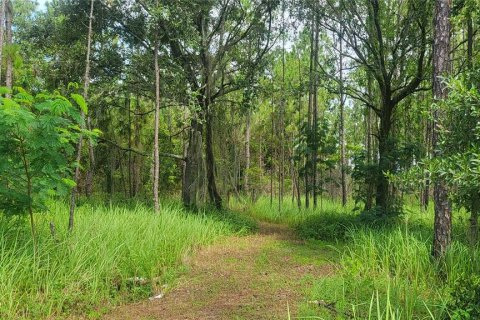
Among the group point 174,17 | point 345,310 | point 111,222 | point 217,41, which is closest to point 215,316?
point 345,310

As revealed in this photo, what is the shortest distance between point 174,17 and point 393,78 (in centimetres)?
624

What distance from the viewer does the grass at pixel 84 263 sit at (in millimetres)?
4203

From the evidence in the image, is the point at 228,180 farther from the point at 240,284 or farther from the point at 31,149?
the point at 31,149

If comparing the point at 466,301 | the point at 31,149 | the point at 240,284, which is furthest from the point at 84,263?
the point at 466,301

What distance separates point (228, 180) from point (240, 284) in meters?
11.3

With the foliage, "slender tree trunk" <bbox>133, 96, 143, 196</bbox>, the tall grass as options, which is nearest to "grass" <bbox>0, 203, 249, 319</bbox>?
the foliage

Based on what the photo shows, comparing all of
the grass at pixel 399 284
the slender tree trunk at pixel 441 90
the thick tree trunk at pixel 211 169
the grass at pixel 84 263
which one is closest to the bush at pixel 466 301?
the grass at pixel 399 284

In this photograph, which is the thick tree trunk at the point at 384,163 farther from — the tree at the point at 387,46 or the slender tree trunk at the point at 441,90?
the slender tree trunk at the point at 441,90

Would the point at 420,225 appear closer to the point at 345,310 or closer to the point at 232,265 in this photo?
the point at 232,265

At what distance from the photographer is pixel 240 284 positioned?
17.8 ft

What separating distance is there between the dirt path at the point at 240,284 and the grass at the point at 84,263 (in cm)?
33

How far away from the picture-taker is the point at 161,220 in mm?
7617

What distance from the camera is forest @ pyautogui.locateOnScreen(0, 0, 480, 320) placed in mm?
4086

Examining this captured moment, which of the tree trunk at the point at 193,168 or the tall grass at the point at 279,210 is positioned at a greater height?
the tree trunk at the point at 193,168
